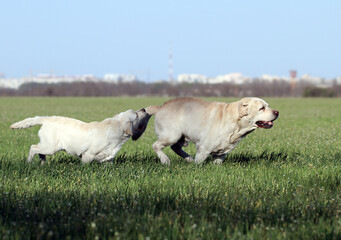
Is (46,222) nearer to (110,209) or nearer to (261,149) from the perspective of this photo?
(110,209)

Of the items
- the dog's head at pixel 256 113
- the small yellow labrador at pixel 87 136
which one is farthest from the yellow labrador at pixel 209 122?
the small yellow labrador at pixel 87 136

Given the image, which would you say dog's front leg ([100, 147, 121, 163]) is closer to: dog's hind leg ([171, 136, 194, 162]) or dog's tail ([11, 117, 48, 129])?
dog's tail ([11, 117, 48, 129])

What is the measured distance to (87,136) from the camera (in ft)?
26.8

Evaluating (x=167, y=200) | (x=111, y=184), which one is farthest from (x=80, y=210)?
(x=111, y=184)

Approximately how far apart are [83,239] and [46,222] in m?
0.70

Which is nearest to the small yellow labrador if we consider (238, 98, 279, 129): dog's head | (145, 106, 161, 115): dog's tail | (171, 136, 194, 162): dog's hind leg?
(145, 106, 161, 115): dog's tail

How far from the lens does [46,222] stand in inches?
199

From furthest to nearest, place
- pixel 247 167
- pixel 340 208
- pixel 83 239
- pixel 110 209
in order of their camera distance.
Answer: pixel 247 167, pixel 340 208, pixel 110 209, pixel 83 239

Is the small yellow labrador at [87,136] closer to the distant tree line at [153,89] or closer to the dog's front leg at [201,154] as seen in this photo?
the dog's front leg at [201,154]

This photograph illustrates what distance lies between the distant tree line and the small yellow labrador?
76215 mm

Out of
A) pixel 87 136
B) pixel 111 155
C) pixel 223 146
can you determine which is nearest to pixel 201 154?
pixel 223 146

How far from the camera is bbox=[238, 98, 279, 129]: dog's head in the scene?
821 centimetres

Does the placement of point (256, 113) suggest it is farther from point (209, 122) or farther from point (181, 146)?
point (181, 146)

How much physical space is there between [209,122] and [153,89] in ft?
274
